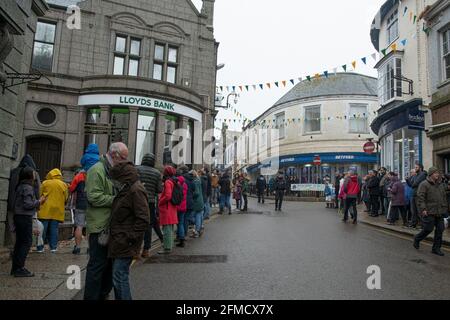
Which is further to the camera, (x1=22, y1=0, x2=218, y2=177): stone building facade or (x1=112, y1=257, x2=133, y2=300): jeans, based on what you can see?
(x1=22, y1=0, x2=218, y2=177): stone building facade

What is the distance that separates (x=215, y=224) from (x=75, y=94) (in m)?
10.5

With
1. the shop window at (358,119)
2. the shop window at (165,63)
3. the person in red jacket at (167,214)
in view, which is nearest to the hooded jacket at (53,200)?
the person in red jacket at (167,214)

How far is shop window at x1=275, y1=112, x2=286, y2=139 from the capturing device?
37.1 meters

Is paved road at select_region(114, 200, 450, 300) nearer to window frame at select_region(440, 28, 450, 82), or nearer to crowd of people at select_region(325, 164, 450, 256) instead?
crowd of people at select_region(325, 164, 450, 256)

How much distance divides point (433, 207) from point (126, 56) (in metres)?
16.4

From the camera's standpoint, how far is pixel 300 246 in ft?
27.1

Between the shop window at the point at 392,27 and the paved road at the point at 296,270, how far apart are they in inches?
467

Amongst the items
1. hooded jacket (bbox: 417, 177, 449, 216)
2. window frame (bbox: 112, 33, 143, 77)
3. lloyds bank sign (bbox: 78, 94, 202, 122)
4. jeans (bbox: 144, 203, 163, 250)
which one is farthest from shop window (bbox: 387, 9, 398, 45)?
jeans (bbox: 144, 203, 163, 250)

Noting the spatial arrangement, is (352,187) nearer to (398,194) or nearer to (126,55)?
(398,194)

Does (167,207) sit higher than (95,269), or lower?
higher

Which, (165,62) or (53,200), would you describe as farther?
(165,62)

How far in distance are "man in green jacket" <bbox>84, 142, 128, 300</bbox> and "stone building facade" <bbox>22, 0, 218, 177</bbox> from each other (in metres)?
12.6

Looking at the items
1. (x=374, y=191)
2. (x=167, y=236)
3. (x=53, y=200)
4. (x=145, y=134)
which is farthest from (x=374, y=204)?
(x=53, y=200)

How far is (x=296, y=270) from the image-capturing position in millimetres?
6027
